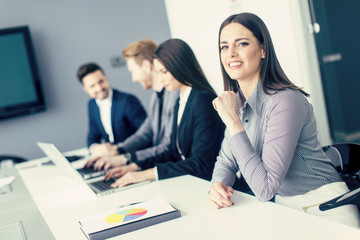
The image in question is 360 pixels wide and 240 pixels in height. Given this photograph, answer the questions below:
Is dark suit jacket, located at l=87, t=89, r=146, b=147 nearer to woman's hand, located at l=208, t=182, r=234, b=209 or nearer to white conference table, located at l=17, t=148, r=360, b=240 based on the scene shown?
white conference table, located at l=17, t=148, r=360, b=240

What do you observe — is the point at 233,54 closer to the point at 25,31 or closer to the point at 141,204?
the point at 141,204

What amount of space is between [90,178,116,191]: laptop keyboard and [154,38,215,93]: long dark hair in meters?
0.64

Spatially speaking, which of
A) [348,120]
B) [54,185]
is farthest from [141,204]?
[348,120]

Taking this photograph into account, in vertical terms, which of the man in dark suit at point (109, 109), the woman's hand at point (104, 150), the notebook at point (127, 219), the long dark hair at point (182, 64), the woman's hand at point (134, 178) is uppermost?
the long dark hair at point (182, 64)

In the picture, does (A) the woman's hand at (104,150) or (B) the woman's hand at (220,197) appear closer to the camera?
(B) the woman's hand at (220,197)

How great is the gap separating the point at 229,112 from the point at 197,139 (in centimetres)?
61

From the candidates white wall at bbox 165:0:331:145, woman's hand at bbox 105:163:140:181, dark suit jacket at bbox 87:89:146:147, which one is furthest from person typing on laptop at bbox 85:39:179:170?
white wall at bbox 165:0:331:145

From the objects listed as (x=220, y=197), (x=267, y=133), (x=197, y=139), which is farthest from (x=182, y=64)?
(x=220, y=197)

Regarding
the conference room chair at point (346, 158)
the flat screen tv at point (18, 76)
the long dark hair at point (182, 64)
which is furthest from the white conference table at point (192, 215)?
the flat screen tv at point (18, 76)

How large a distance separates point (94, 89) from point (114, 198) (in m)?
2.10

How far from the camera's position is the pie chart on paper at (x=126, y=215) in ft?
4.33

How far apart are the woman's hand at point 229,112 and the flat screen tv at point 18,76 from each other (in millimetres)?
3677

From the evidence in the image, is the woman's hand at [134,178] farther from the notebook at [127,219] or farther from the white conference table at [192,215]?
the notebook at [127,219]

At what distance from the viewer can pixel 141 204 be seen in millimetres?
1451
